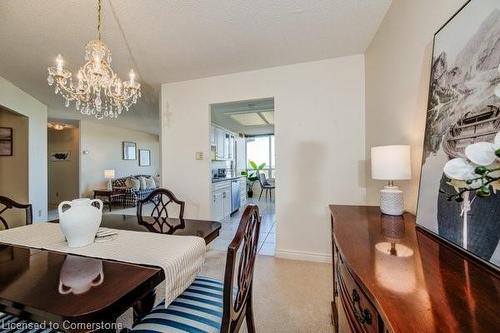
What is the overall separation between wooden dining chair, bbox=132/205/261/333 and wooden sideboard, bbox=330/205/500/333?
40cm

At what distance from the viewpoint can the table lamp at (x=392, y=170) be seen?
1312 mm

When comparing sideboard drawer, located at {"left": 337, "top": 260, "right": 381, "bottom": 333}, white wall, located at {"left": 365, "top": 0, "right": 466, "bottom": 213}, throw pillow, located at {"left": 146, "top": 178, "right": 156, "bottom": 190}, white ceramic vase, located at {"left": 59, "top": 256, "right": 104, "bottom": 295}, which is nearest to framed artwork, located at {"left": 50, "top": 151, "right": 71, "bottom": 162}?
throw pillow, located at {"left": 146, "top": 178, "right": 156, "bottom": 190}

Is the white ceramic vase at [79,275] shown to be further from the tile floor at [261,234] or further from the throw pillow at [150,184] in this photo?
the throw pillow at [150,184]

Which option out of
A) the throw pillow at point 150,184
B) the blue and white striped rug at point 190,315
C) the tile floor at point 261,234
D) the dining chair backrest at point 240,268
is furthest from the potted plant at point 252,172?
the blue and white striped rug at point 190,315

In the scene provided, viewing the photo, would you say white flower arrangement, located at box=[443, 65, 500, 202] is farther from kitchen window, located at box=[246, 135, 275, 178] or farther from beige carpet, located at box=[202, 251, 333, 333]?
kitchen window, located at box=[246, 135, 275, 178]

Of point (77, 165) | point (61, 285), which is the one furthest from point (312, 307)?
point (77, 165)

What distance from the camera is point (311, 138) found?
8.64ft

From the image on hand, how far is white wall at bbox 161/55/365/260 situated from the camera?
2.52 m

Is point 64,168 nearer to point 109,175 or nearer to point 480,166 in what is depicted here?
point 109,175

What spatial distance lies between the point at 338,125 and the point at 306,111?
398 mm

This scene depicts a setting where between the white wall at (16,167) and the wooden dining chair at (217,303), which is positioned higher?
the white wall at (16,167)

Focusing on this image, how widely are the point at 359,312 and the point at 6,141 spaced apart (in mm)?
5677

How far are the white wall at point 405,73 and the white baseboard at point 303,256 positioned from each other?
0.88m

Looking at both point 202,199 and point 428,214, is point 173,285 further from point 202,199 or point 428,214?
point 202,199
